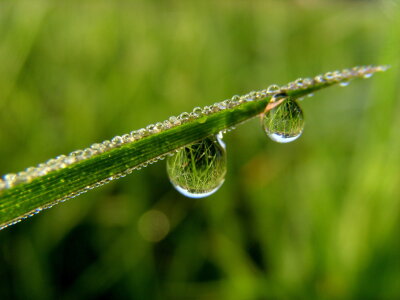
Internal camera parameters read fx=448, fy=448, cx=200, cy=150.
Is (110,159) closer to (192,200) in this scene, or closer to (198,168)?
(198,168)

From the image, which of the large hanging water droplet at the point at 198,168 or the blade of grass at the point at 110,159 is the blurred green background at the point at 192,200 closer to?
the large hanging water droplet at the point at 198,168

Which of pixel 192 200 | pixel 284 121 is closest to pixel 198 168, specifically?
pixel 284 121

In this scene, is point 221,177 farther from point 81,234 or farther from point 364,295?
point 81,234

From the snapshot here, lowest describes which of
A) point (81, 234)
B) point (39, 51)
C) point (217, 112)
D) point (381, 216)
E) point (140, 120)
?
point (217, 112)

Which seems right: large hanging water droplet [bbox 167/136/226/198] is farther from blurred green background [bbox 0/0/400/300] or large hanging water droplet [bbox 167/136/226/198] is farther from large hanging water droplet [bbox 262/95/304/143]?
blurred green background [bbox 0/0/400/300]

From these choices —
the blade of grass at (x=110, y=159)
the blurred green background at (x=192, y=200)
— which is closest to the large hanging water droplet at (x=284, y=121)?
the blade of grass at (x=110, y=159)

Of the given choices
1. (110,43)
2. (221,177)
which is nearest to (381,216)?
(221,177)
